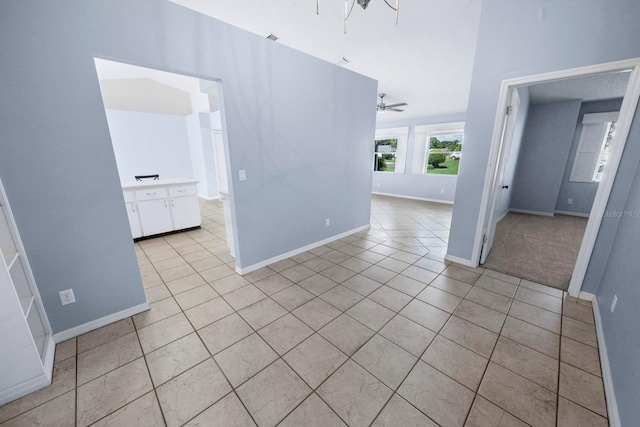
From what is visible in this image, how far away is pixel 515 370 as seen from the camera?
4.99 ft

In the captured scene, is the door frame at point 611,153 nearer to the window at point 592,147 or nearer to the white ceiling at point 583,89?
the white ceiling at point 583,89

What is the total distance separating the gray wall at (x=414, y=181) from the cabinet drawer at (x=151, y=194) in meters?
4.83

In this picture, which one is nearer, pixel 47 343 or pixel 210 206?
pixel 47 343

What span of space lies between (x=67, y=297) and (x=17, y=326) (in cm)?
49

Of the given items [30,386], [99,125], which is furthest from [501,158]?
[30,386]

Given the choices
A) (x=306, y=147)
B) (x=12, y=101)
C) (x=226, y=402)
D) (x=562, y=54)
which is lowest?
(x=226, y=402)

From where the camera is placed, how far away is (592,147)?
5.23 m

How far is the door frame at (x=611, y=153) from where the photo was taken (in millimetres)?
1877

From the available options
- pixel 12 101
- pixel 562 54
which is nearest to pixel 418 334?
pixel 562 54

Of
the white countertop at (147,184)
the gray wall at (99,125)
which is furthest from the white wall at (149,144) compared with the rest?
the gray wall at (99,125)

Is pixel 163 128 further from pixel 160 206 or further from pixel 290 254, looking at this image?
pixel 290 254

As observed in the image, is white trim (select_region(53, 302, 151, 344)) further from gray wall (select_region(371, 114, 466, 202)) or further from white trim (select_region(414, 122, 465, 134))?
white trim (select_region(414, 122, 465, 134))

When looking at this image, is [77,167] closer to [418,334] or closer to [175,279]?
[175,279]

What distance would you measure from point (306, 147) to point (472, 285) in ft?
8.16
